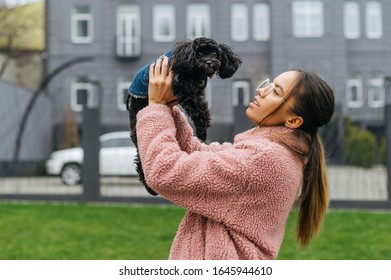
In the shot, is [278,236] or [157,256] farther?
[157,256]

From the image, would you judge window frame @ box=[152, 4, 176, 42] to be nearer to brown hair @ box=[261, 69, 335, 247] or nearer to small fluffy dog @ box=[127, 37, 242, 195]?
brown hair @ box=[261, 69, 335, 247]

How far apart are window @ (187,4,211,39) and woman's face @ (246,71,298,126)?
23.7 m

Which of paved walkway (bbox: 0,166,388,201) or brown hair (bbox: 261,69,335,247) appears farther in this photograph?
paved walkway (bbox: 0,166,388,201)

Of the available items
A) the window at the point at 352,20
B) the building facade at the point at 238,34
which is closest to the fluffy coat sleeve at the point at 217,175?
the building facade at the point at 238,34

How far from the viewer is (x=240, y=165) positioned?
1.58m

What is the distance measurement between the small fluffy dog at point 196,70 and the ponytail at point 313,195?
0.31 metres

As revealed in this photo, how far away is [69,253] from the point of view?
6438 mm

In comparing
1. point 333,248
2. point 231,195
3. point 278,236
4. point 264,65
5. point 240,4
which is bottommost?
point 333,248

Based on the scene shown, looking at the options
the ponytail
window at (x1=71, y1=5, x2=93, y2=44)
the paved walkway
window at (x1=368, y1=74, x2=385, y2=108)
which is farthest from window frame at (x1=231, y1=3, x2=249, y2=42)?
the ponytail

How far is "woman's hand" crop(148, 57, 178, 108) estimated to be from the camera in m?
1.58

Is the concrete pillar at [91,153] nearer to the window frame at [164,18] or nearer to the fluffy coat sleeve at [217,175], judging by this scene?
the fluffy coat sleeve at [217,175]

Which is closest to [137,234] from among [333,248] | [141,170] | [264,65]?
[333,248]

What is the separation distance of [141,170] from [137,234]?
6018 millimetres

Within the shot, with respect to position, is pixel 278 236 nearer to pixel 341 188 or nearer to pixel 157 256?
pixel 157 256
